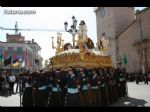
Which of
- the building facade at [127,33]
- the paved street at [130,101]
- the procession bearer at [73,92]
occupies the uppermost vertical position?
the building facade at [127,33]

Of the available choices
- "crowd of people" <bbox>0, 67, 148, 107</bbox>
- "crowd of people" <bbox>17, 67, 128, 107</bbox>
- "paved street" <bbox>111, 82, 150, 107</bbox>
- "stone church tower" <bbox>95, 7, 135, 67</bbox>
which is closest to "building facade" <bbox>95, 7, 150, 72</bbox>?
"stone church tower" <bbox>95, 7, 135, 67</bbox>

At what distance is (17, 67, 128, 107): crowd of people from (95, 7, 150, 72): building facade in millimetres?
32097

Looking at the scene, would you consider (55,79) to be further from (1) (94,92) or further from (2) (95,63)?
(2) (95,63)

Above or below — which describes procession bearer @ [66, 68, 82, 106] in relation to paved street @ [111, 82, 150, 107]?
above

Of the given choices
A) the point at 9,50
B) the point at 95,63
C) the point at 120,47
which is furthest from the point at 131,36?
the point at 95,63

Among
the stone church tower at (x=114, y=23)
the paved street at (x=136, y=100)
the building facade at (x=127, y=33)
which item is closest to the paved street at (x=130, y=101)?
the paved street at (x=136, y=100)

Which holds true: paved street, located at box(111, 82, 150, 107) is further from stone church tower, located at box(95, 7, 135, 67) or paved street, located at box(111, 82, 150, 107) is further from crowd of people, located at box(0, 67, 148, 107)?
stone church tower, located at box(95, 7, 135, 67)

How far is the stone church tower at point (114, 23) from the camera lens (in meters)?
51.3

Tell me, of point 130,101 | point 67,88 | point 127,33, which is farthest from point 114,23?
point 67,88

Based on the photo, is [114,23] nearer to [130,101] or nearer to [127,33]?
[127,33]

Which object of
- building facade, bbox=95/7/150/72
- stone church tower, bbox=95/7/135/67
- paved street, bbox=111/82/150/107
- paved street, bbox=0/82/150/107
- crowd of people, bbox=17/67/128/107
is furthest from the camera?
stone church tower, bbox=95/7/135/67

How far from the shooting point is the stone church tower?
5134 centimetres

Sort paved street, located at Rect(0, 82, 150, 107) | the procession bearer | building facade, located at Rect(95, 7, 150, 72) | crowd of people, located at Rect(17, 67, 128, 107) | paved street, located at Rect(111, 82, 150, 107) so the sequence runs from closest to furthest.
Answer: the procession bearer → crowd of people, located at Rect(17, 67, 128, 107) → paved street, located at Rect(111, 82, 150, 107) → paved street, located at Rect(0, 82, 150, 107) → building facade, located at Rect(95, 7, 150, 72)

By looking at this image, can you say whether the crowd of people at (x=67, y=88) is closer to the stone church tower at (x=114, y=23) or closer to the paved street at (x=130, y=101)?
the paved street at (x=130, y=101)
